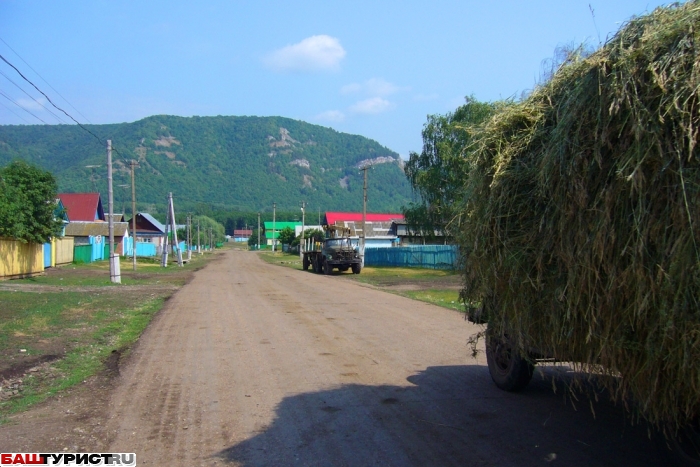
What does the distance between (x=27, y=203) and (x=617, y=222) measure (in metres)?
26.4

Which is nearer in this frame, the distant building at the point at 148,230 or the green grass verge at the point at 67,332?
the green grass verge at the point at 67,332

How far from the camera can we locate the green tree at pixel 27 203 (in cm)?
2409

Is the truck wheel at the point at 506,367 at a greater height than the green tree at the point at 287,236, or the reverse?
the green tree at the point at 287,236

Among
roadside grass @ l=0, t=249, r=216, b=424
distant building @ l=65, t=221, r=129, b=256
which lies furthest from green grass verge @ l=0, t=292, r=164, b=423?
distant building @ l=65, t=221, r=129, b=256

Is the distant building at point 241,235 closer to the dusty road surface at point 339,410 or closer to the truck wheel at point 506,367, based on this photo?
the dusty road surface at point 339,410

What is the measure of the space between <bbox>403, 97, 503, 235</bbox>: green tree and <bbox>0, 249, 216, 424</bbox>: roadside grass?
29992 millimetres

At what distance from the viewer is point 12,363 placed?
8.85 metres

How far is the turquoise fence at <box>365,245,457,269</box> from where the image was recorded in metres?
41.5

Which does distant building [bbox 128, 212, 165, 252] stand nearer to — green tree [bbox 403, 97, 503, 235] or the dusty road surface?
green tree [bbox 403, 97, 503, 235]

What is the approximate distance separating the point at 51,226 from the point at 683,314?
2770 cm

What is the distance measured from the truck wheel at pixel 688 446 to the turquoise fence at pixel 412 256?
34236 millimetres

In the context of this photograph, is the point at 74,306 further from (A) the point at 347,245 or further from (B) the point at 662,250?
(A) the point at 347,245

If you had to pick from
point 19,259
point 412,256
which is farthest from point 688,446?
point 412,256

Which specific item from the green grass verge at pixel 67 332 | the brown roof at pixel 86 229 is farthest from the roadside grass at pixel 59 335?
the brown roof at pixel 86 229
